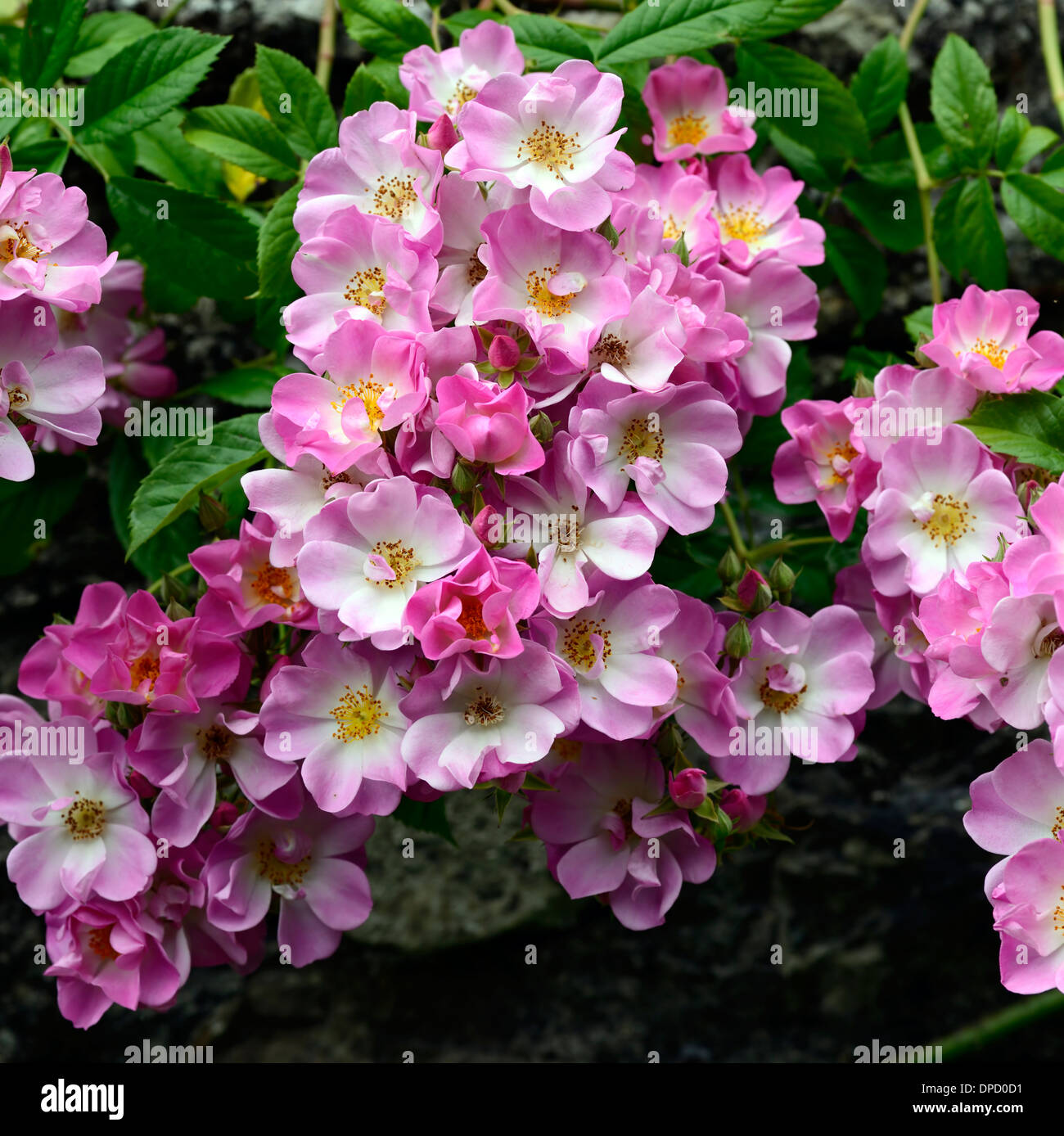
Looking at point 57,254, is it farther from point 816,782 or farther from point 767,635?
point 816,782

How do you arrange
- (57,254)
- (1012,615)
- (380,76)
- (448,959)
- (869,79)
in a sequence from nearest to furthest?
1. (1012,615)
2. (57,254)
3. (380,76)
4. (869,79)
5. (448,959)

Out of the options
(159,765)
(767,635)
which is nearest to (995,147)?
(767,635)

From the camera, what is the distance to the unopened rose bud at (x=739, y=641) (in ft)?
3.75

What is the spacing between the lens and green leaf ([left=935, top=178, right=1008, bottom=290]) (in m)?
1.40

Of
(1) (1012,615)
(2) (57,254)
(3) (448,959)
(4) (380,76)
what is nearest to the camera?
(1) (1012,615)

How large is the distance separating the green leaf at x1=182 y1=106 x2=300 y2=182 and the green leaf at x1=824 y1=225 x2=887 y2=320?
28.8 inches

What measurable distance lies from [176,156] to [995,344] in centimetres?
106

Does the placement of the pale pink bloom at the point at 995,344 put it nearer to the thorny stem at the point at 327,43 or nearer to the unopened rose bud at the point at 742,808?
the unopened rose bud at the point at 742,808

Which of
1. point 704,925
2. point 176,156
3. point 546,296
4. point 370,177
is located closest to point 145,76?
point 176,156

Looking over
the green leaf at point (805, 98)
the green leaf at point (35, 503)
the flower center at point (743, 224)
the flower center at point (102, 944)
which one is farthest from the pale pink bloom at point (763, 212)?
the flower center at point (102, 944)

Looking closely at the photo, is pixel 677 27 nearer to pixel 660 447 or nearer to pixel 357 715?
pixel 660 447

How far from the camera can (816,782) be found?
5.75 ft

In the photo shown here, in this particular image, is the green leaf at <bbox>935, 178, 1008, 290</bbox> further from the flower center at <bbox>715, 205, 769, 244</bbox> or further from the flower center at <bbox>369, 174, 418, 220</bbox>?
the flower center at <bbox>369, 174, 418, 220</bbox>

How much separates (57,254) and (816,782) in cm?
131
